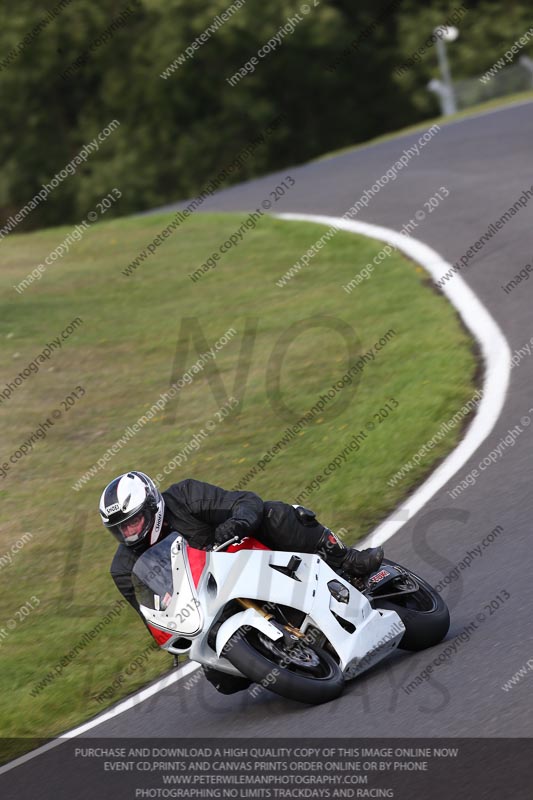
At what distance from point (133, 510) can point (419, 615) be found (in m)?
1.70

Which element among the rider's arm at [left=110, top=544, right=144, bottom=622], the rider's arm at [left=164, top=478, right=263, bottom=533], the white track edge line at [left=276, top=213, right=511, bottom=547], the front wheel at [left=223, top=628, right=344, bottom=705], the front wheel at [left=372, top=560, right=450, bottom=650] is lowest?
the rider's arm at [left=110, top=544, right=144, bottom=622]

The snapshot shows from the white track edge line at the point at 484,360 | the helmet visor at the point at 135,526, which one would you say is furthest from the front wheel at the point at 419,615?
the white track edge line at the point at 484,360

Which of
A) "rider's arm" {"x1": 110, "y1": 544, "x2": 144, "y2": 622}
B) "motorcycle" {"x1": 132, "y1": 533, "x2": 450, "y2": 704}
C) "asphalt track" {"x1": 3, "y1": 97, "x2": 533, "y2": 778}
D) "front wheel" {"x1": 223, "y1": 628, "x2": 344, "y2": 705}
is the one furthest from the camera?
"rider's arm" {"x1": 110, "y1": 544, "x2": 144, "y2": 622}

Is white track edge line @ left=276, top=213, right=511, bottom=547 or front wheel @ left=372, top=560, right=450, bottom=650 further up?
white track edge line @ left=276, top=213, right=511, bottom=547

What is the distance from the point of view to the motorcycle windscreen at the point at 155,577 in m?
6.11

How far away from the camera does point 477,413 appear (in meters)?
10.2

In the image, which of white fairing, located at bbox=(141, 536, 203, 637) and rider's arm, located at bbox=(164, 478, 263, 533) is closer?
white fairing, located at bbox=(141, 536, 203, 637)

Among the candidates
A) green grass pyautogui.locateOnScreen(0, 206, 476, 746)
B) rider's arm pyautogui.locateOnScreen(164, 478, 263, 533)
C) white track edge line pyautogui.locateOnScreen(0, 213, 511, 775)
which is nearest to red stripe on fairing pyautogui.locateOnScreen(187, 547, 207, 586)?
rider's arm pyautogui.locateOnScreen(164, 478, 263, 533)

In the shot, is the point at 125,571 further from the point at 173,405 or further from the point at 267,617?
the point at 173,405

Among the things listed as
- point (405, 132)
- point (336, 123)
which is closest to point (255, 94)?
point (336, 123)

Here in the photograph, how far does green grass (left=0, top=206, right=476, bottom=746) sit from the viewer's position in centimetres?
898

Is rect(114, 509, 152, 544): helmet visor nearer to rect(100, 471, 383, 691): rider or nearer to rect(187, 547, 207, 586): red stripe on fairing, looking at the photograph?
rect(100, 471, 383, 691): rider
